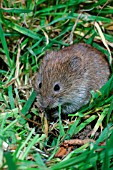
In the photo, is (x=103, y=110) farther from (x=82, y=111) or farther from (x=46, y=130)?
(x=46, y=130)

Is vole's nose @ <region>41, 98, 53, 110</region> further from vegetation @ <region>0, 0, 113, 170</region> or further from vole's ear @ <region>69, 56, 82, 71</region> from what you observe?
vole's ear @ <region>69, 56, 82, 71</region>

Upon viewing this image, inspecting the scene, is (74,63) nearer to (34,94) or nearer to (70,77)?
(70,77)

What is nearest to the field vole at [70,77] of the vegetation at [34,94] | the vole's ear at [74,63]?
the vole's ear at [74,63]

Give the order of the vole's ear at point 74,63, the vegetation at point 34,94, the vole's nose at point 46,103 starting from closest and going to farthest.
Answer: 1. the vegetation at point 34,94
2. the vole's nose at point 46,103
3. the vole's ear at point 74,63

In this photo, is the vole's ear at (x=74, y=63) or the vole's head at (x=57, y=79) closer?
the vole's head at (x=57, y=79)

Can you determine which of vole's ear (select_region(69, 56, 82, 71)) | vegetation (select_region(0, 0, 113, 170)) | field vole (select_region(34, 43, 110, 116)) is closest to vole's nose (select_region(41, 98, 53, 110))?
field vole (select_region(34, 43, 110, 116))

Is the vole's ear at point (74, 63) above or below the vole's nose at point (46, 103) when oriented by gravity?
above

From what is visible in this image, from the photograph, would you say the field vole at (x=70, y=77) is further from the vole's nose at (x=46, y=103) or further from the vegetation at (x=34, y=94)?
the vegetation at (x=34, y=94)

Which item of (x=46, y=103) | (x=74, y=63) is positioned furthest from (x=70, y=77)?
(x=46, y=103)
